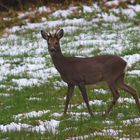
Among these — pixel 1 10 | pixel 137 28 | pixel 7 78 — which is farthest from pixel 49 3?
pixel 7 78

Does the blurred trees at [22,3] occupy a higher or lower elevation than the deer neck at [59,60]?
higher

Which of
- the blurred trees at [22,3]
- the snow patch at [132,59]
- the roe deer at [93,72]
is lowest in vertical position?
the roe deer at [93,72]

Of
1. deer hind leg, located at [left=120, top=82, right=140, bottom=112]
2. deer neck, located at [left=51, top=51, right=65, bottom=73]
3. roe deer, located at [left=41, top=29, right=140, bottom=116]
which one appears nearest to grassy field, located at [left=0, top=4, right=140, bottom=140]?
deer hind leg, located at [left=120, top=82, right=140, bottom=112]

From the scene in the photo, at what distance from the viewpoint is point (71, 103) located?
485 inches

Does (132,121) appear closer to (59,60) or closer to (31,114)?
(59,60)

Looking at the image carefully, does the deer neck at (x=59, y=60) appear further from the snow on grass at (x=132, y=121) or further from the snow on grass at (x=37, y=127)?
the snow on grass at (x=132, y=121)

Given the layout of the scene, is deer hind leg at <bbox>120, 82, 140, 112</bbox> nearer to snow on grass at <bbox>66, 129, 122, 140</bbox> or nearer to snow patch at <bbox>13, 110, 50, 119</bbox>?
snow patch at <bbox>13, 110, 50, 119</bbox>

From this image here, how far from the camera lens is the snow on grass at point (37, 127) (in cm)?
960

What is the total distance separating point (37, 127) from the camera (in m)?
9.86

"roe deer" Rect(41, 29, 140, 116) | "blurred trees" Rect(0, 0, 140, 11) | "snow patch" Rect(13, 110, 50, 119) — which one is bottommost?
"snow patch" Rect(13, 110, 50, 119)

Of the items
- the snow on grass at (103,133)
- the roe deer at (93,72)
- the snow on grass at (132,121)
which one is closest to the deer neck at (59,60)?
the roe deer at (93,72)

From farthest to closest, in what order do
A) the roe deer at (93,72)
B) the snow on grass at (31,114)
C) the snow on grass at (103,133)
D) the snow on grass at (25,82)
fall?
the snow on grass at (25,82)
the snow on grass at (31,114)
the roe deer at (93,72)
the snow on grass at (103,133)

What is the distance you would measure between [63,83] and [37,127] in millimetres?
4977

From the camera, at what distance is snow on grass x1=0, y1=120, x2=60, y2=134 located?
9.60m
